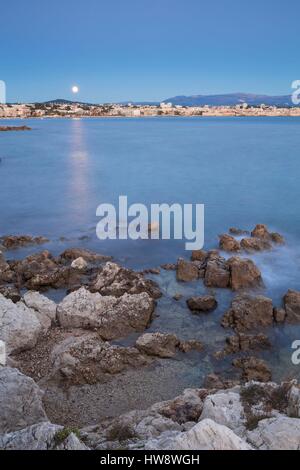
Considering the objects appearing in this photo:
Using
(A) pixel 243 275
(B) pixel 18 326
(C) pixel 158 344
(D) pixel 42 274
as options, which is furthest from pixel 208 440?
(D) pixel 42 274

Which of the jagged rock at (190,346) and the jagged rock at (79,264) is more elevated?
the jagged rock at (79,264)

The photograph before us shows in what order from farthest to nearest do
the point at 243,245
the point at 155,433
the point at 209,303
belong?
1. the point at 243,245
2. the point at 209,303
3. the point at 155,433

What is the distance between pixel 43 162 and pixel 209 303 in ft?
132

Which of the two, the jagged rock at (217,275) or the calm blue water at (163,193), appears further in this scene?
the calm blue water at (163,193)

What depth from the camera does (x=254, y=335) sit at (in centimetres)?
1152

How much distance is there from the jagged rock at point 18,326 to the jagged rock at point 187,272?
5332 millimetres

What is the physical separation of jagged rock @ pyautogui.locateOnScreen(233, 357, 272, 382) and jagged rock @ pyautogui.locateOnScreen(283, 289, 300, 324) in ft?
8.42

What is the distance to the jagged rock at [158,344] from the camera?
10852 millimetres

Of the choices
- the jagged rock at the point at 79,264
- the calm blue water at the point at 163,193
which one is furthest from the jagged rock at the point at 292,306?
the jagged rock at the point at 79,264

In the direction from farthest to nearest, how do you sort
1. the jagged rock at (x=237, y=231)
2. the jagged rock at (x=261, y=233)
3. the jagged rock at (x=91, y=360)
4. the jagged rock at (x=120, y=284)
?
the jagged rock at (x=237, y=231), the jagged rock at (x=261, y=233), the jagged rock at (x=120, y=284), the jagged rock at (x=91, y=360)

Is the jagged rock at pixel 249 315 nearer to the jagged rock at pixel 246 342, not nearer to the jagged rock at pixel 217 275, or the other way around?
the jagged rock at pixel 246 342

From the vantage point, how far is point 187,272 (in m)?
15.2
